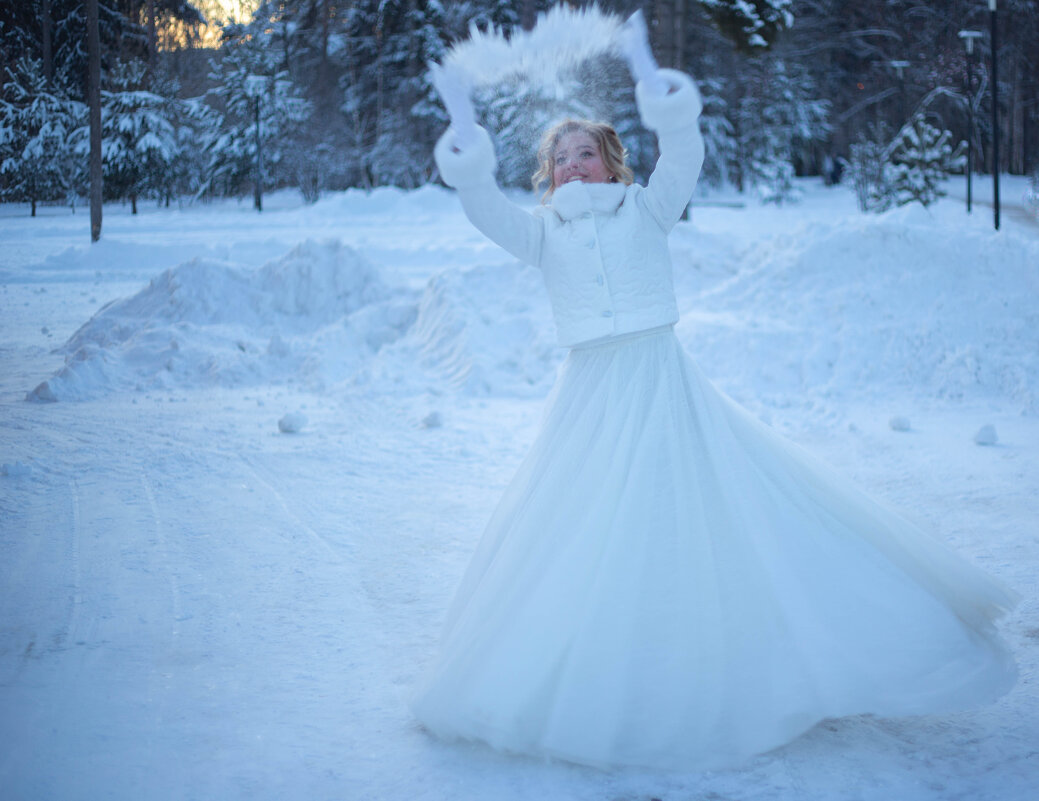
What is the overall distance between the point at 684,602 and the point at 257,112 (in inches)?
307

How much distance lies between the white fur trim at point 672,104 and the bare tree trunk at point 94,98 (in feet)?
13.6

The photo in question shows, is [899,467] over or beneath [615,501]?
beneath

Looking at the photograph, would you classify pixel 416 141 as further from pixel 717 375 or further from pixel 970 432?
pixel 970 432

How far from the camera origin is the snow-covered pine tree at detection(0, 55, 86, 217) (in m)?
5.36

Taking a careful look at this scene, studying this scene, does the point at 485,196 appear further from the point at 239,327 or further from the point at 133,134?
the point at 239,327

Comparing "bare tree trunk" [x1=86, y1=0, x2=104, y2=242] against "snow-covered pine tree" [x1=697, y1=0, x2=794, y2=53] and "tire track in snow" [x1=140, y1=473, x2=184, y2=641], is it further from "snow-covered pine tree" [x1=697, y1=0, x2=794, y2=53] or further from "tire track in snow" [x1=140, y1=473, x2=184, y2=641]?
"snow-covered pine tree" [x1=697, y1=0, x2=794, y2=53]

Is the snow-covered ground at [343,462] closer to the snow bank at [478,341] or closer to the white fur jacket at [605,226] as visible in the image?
the snow bank at [478,341]

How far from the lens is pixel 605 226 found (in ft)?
9.16

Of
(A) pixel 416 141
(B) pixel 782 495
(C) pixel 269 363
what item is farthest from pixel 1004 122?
(B) pixel 782 495

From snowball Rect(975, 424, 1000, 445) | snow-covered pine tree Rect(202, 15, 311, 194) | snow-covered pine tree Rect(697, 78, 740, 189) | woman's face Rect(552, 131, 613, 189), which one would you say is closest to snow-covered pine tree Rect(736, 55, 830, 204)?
snow-covered pine tree Rect(697, 78, 740, 189)

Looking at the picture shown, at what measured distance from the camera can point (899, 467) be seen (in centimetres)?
530

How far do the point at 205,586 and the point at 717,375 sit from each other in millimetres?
4758

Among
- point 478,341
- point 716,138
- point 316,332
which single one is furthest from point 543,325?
point 716,138

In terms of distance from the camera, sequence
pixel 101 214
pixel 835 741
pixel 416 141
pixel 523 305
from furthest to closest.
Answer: pixel 416 141 < pixel 523 305 < pixel 101 214 < pixel 835 741
